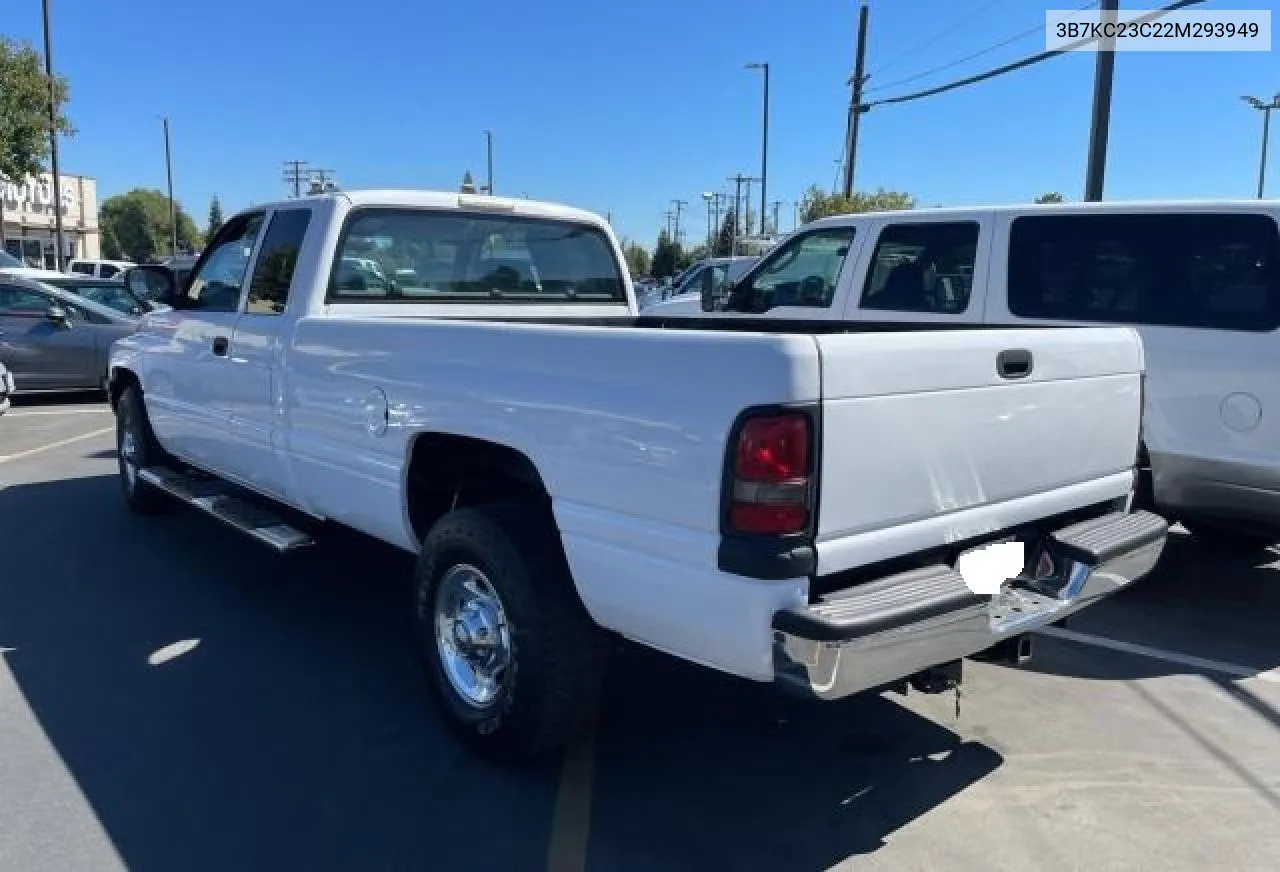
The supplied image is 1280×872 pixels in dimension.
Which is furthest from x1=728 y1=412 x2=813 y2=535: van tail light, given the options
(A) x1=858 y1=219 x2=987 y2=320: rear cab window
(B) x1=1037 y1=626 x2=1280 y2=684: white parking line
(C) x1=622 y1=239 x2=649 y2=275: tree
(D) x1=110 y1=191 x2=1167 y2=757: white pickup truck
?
(C) x1=622 y1=239 x2=649 y2=275: tree

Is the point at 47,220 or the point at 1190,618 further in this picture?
the point at 47,220

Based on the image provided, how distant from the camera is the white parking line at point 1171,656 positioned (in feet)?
15.2

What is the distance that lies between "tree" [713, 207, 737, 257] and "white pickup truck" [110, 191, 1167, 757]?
247ft

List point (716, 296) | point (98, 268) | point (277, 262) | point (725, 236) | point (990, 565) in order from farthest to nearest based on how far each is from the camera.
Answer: point (725, 236)
point (98, 268)
point (716, 296)
point (277, 262)
point (990, 565)

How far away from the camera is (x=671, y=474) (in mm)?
2807

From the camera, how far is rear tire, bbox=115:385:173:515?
6.76 meters

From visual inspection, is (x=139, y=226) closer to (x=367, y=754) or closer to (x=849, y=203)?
(x=849, y=203)

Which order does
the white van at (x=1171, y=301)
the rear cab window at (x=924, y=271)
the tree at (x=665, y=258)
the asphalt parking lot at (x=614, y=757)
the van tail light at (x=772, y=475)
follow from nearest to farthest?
the van tail light at (x=772, y=475) → the asphalt parking lot at (x=614, y=757) → the white van at (x=1171, y=301) → the rear cab window at (x=924, y=271) → the tree at (x=665, y=258)

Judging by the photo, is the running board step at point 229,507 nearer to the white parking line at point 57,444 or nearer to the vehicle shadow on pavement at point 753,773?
the vehicle shadow on pavement at point 753,773

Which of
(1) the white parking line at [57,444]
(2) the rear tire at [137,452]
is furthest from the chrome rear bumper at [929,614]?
(1) the white parking line at [57,444]

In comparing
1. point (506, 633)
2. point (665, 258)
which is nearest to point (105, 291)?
point (506, 633)

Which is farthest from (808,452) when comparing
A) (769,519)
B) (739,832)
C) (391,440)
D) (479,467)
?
(391,440)

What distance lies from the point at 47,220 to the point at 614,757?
80181mm

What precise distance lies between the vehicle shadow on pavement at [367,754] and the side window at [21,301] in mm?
8425
